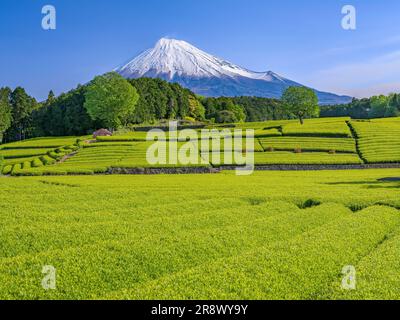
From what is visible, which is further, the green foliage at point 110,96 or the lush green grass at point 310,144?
the green foliage at point 110,96

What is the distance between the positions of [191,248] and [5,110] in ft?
380

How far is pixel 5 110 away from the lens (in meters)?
115

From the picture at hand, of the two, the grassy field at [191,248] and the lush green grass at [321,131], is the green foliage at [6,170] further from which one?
the lush green grass at [321,131]

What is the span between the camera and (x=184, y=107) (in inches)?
5630

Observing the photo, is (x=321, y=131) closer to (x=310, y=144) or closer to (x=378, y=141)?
(x=310, y=144)

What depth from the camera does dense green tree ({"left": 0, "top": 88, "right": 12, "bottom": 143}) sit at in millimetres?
109081

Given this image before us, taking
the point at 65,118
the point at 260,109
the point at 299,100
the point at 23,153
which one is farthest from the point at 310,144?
the point at 260,109

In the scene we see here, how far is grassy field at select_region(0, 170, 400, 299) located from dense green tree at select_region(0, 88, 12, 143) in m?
93.9

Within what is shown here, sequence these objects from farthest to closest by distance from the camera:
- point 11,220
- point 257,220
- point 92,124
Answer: point 92,124, point 257,220, point 11,220

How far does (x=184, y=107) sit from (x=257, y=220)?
12572 centimetres

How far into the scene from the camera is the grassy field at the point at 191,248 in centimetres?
1085

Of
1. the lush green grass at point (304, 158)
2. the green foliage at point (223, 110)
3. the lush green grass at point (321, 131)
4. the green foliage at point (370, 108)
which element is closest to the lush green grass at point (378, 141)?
the lush green grass at point (321, 131)
